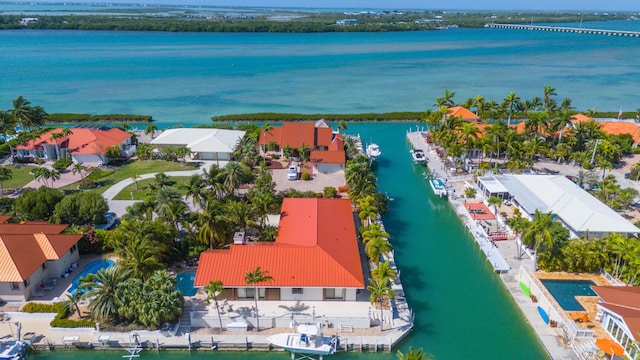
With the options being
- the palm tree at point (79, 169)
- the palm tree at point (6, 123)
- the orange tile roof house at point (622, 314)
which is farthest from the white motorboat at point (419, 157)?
the palm tree at point (6, 123)

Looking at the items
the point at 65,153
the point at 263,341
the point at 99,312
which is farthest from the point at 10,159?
the point at 263,341

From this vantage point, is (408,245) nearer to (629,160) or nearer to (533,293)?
(533,293)

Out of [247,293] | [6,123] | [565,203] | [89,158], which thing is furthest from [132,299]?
[6,123]

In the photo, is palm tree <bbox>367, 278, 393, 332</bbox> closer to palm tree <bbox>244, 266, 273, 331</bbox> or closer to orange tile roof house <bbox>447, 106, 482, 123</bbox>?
palm tree <bbox>244, 266, 273, 331</bbox>

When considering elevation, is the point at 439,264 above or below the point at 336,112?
below

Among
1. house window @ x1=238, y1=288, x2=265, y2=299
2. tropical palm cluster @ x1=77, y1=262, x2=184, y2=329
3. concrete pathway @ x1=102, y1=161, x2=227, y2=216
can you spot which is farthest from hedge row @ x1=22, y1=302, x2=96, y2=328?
concrete pathway @ x1=102, y1=161, x2=227, y2=216

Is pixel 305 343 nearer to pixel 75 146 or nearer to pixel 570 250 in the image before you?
pixel 570 250
